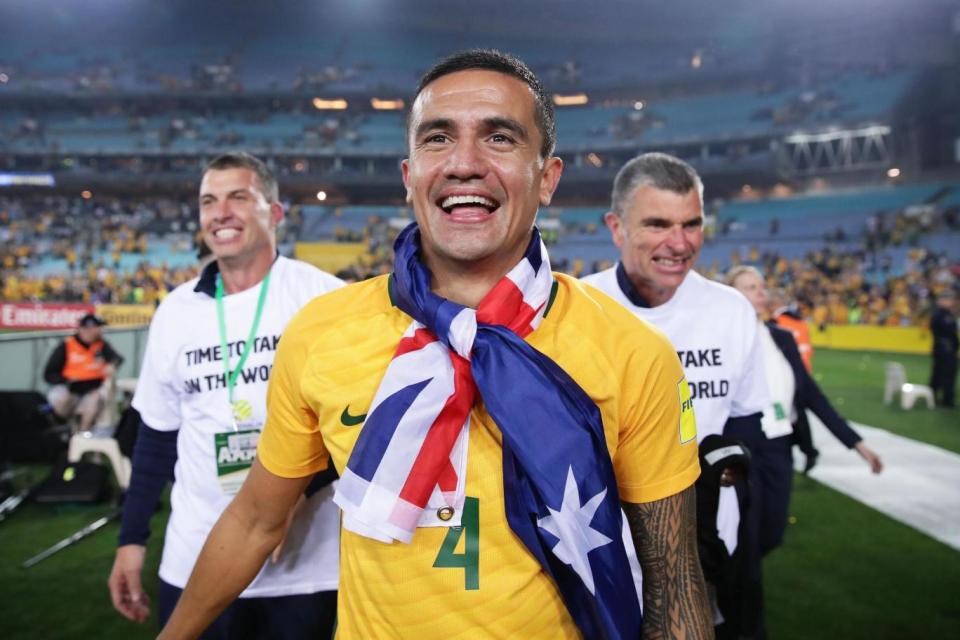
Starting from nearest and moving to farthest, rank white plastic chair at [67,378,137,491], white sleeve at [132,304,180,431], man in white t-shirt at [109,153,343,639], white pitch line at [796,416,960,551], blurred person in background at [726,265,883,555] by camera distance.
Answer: man in white t-shirt at [109,153,343,639] < white sleeve at [132,304,180,431] < blurred person in background at [726,265,883,555] < white pitch line at [796,416,960,551] < white plastic chair at [67,378,137,491]

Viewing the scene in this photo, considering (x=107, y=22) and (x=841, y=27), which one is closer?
(x=841, y=27)

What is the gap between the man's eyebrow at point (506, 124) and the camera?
141cm

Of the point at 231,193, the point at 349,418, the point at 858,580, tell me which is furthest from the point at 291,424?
the point at 858,580

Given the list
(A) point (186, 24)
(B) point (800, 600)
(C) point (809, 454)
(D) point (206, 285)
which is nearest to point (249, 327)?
(D) point (206, 285)

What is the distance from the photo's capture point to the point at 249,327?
2404 millimetres

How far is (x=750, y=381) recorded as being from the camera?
2496 millimetres

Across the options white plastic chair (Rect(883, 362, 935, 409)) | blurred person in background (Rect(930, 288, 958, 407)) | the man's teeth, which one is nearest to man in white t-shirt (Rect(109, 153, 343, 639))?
the man's teeth

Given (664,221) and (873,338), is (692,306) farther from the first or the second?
(873,338)

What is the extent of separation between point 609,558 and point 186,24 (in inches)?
2102

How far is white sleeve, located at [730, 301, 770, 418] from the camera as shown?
248cm

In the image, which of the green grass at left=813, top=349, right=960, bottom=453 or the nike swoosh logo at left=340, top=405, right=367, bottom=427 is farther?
the green grass at left=813, top=349, right=960, bottom=453

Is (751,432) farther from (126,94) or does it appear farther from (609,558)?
(126,94)

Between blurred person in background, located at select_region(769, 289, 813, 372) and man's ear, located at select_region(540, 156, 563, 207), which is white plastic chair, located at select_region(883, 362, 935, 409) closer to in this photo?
blurred person in background, located at select_region(769, 289, 813, 372)

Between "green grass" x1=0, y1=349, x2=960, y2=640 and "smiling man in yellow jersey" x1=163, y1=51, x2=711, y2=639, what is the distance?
3090 millimetres
